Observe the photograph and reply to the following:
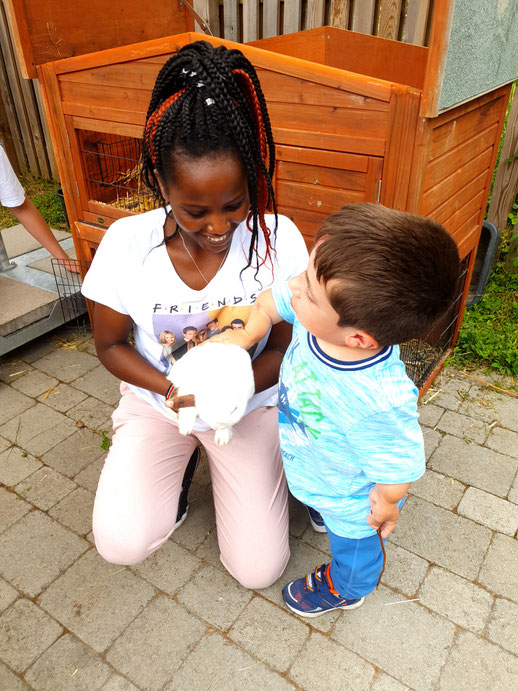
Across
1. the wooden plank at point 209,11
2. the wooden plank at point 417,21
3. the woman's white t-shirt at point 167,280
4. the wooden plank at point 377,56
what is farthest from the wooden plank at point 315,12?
the woman's white t-shirt at point 167,280

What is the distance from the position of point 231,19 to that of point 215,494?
383 centimetres

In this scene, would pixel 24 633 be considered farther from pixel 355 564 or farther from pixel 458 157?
pixel 458 157

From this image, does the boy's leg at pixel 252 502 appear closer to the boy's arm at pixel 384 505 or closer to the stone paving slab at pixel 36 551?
the boy's arm at pixel 384 505

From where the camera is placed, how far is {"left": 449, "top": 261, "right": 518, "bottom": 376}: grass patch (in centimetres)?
313

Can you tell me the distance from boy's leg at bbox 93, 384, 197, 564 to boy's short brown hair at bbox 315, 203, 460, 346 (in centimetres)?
102

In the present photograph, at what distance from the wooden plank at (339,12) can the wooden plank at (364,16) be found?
56mm

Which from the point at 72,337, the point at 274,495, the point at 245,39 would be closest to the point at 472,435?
the point at 274,495

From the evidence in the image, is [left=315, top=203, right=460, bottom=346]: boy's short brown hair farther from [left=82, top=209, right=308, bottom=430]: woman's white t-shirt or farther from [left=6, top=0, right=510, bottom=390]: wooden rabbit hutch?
[left=6, top=0, right=510, bottom=390]: wooden rabbit hutch

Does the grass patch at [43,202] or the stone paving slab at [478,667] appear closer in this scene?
the stone paving slab at [478,667]

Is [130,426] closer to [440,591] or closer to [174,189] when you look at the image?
[174,189]

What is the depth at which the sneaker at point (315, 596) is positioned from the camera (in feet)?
5.79

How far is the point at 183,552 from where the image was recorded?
6.81 ft

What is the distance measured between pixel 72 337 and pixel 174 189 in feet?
7.70

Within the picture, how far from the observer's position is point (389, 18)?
3.51m
